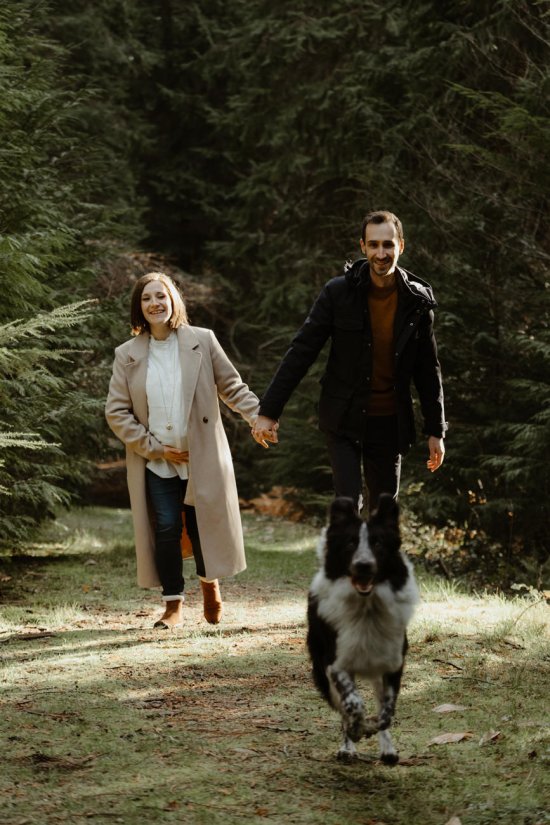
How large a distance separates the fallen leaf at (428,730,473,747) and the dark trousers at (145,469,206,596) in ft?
9.23

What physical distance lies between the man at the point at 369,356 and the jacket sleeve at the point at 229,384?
→ 141 cm

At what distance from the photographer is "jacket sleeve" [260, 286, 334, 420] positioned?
540 cm

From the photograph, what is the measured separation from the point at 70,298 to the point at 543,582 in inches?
220

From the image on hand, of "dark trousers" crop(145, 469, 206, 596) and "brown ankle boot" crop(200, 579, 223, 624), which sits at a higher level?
"dark trousers" crop(145, 469, 206, 596)

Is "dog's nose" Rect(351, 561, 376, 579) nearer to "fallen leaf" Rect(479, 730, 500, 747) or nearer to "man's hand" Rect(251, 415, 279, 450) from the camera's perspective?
"fallen leaf" Rect(479, 730, 500, 747)

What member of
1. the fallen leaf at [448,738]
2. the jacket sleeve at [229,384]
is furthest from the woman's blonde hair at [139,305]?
the fallen leaf at [448,738]

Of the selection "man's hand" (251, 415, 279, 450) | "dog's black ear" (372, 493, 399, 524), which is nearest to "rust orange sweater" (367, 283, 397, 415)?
"man's hand" (251, 415, 279, 450)

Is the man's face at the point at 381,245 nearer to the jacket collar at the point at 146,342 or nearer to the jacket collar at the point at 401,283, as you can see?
the jacket collar at the point at 401,283

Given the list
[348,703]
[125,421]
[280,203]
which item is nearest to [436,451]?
[348,703]

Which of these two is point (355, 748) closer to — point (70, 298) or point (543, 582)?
point (543, 582)

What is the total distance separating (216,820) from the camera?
11.4ft

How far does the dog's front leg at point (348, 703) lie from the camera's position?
12.9ft

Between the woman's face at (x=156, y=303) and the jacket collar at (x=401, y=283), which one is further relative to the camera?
the woman's face at (x=156, y=303)

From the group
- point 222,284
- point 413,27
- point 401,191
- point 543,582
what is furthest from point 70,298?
point 222,284
